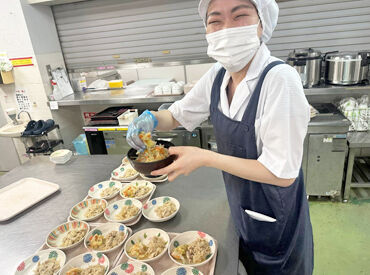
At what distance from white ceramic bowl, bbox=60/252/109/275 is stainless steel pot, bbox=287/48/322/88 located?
297 centimetres

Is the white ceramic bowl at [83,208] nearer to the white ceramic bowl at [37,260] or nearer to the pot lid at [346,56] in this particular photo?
the white ceramic bowl at [37,260]

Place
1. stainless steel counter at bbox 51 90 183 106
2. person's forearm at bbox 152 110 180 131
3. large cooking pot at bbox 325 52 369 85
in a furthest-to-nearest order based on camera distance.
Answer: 1. stainless steel counter at bbox 51 90 183 106
2. large cooking pot at bbox 325 52 369 85
3. person's forearm at bbox 152 110 180 131

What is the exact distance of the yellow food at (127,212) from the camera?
1543 mm

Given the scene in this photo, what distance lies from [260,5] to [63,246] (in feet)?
4.89

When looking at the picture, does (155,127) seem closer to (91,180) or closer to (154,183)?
(154,183)

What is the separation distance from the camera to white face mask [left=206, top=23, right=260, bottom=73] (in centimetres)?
120

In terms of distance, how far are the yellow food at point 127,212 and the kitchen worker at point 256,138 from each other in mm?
370

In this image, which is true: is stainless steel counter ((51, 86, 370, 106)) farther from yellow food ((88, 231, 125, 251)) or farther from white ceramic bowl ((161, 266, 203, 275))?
white ceramic bowl ((161, 266, 203, 275))

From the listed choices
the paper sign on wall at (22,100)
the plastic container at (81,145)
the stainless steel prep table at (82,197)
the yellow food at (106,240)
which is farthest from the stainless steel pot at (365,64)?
the paper sign on wall at (22,100)

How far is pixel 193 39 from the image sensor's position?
3.94 m

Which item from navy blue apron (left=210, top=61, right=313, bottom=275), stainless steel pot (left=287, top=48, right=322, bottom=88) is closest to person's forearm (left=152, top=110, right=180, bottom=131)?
navy blue apron (left=210, top=61, right=313, bottom=275)

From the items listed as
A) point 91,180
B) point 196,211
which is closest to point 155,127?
point 196,211

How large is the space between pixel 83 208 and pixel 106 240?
0.39 metres

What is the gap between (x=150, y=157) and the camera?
4.75ft
